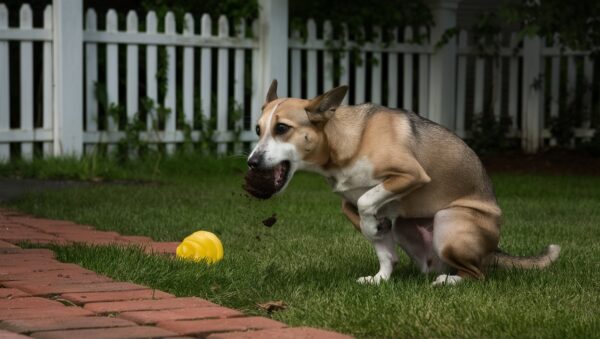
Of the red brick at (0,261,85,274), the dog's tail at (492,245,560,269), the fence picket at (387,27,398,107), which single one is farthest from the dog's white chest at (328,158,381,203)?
the fence picket at (387,27,398,107)

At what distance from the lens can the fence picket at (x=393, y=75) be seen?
14.2 meters

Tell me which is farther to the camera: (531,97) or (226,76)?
(531,97)

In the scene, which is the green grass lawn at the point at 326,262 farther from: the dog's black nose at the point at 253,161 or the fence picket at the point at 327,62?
the fence picket at the point at 327,62

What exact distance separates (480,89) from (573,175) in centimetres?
287

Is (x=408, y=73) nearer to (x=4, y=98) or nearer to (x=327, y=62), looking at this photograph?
(x=327, y=62)

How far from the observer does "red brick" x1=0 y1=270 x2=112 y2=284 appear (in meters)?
5.24

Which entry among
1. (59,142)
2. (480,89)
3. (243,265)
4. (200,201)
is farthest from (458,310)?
(480,89)

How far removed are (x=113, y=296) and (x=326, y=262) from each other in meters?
1.67

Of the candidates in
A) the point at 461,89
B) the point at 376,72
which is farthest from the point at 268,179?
the point at 461,89

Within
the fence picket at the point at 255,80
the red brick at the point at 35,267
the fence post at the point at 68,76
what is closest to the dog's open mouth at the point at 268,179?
the red brick at the point at 35,267

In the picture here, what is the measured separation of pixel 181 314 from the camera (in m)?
4.49

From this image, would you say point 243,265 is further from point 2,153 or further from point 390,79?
point 390,79

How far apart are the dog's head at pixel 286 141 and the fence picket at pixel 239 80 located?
7.49m

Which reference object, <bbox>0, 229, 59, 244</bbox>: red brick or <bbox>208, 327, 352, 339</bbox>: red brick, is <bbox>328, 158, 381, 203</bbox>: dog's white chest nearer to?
<bbox>208, 327, 352, 339</bbox>: red brick
